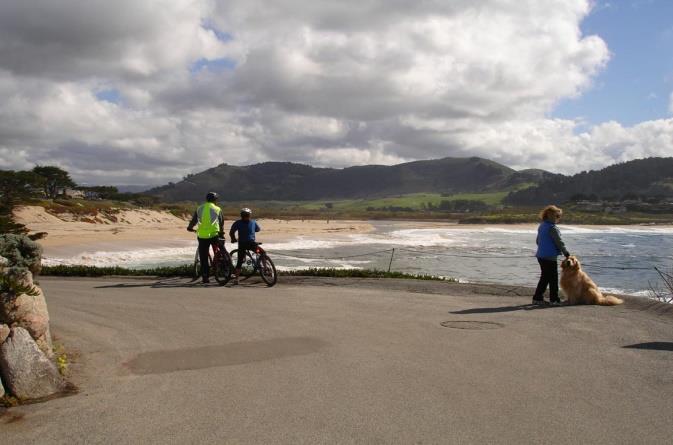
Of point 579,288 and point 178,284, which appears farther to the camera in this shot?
point 178,284

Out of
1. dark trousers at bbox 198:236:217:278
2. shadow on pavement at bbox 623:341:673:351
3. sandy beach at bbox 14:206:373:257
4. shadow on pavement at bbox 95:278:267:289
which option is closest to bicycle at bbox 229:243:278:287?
shadow on pavement at bbox 95:278:267:289

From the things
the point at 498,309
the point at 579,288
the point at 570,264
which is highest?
the point at 570,264

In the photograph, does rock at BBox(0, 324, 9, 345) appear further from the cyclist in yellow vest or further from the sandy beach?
the sandy beach

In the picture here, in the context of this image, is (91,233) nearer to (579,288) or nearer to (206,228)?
(206,228)

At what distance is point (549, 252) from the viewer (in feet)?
37.7

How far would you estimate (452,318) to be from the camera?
30.5 ft

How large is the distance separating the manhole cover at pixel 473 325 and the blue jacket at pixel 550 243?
320 centimetres

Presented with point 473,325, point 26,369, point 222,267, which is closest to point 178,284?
point 222,267

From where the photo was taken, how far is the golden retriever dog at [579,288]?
10773 millimetres

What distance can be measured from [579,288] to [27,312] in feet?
30.0

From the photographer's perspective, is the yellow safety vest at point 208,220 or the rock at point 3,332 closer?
the rock at point 3,332

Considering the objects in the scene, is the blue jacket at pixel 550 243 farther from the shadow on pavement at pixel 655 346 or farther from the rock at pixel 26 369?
the rock at pixel 26 369

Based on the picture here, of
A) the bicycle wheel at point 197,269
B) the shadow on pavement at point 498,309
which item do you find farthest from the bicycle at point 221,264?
the shadow on pavement at point 498,309

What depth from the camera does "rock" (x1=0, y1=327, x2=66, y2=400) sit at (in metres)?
5.16
